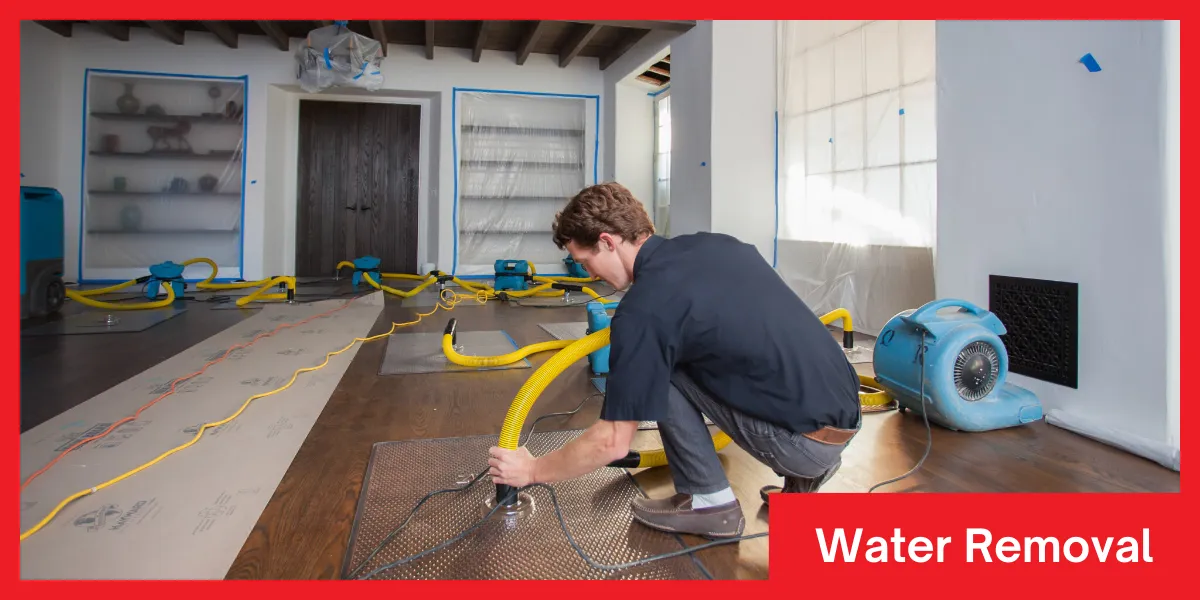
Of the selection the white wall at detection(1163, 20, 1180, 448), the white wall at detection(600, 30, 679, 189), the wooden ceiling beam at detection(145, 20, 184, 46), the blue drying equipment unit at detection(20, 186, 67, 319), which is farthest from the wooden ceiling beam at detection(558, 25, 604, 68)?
the white wall at detection(1163, 20, 1180, 448)

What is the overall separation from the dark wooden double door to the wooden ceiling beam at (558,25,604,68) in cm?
209

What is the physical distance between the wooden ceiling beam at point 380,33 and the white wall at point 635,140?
8.96ft

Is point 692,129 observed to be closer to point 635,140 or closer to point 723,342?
point 635,140

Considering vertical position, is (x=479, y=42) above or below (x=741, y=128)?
above

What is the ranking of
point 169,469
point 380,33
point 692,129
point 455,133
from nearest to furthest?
point 169,469
point 692,129
point 380,33
point 455,133

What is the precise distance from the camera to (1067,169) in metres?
2.21

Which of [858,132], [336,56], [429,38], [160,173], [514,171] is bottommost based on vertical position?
[858,132]

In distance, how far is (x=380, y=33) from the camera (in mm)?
6699

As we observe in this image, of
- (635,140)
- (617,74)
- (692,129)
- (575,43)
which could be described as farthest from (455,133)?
(692,129)

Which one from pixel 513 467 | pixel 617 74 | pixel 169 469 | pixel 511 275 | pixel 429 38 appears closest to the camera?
pixel 513 467

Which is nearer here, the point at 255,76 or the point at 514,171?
the point at 255,76

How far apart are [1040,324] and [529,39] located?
6058 millimetres

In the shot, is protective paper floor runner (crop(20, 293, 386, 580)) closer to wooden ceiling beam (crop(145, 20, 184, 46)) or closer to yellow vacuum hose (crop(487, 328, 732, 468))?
yellow vacuum hose (crop(487, 328, 732, 468))

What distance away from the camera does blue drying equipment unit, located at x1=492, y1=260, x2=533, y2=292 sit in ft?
20.5
